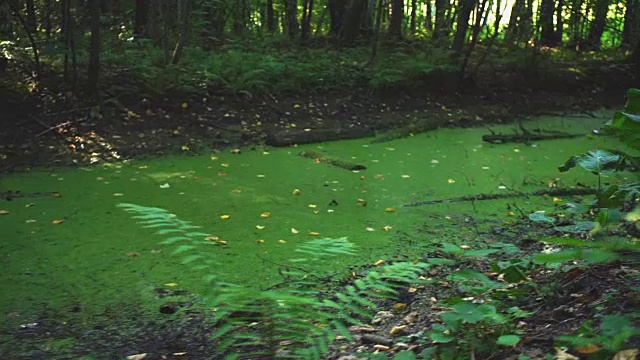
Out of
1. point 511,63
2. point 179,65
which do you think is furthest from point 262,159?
point 511,63

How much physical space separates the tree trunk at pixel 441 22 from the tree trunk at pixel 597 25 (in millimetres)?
2694

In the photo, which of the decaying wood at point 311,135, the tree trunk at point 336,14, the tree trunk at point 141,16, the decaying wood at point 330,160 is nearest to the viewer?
the decaying wood at point 330,160

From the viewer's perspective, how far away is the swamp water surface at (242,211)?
2.95m

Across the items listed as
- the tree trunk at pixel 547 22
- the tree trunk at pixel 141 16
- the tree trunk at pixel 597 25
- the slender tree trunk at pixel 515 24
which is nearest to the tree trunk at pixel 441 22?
the slender tree trunk at pixel 515 24

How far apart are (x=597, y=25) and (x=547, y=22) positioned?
170 cm

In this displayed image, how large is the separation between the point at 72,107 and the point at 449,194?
4.02 m

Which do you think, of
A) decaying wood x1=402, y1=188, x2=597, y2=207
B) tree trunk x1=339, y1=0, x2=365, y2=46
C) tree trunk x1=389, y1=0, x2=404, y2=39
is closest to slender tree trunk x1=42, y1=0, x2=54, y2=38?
tree trunk x1=339, y1=0, x2=365, y2=46

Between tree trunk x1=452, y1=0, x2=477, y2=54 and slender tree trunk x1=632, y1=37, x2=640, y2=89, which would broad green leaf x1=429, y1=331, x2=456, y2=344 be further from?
slender tree trunk x1=632, y1=37, x2=640, y2=89

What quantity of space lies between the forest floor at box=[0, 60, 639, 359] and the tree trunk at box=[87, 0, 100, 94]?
0.29 meters

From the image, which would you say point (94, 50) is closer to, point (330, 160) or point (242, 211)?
point (330, 160)

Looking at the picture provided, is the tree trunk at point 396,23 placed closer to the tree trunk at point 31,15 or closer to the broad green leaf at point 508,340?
the tree trunk at point 31,15

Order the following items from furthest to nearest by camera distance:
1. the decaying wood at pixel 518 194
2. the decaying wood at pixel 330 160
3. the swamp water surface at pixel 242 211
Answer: the decaying wood at pixel 330 160 → the decaying wood at pixel 518 194 → the swamp water surface at pixel 242 211

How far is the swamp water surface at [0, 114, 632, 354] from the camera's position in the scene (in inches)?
116

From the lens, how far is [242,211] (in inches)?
162
